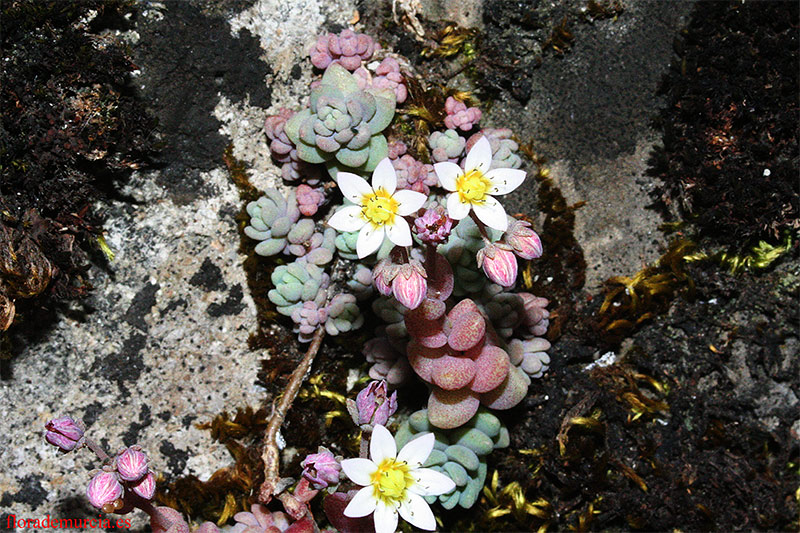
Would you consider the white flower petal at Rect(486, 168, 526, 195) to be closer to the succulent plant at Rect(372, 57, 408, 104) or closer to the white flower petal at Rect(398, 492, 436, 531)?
the succulent plant at Rect(372, 57, 408, 104)

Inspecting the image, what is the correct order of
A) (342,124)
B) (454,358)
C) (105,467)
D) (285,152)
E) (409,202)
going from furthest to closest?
(285,152) < (342,124) < (454,358) < (105,467) < (409,202)

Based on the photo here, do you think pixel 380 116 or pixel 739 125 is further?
pixel 739 125

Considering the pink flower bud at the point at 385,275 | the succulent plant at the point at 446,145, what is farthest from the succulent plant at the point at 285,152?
the pink flower bud at the point at 385,275

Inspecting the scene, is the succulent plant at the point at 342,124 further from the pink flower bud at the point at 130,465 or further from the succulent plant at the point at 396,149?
the pink flower bud at the point at 130,465

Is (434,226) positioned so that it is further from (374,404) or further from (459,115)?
(459,115)

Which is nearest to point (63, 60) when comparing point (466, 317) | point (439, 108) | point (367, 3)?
point (367, 3)

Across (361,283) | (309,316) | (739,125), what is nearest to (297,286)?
(309,316)

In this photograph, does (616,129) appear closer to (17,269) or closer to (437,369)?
(437,369)
